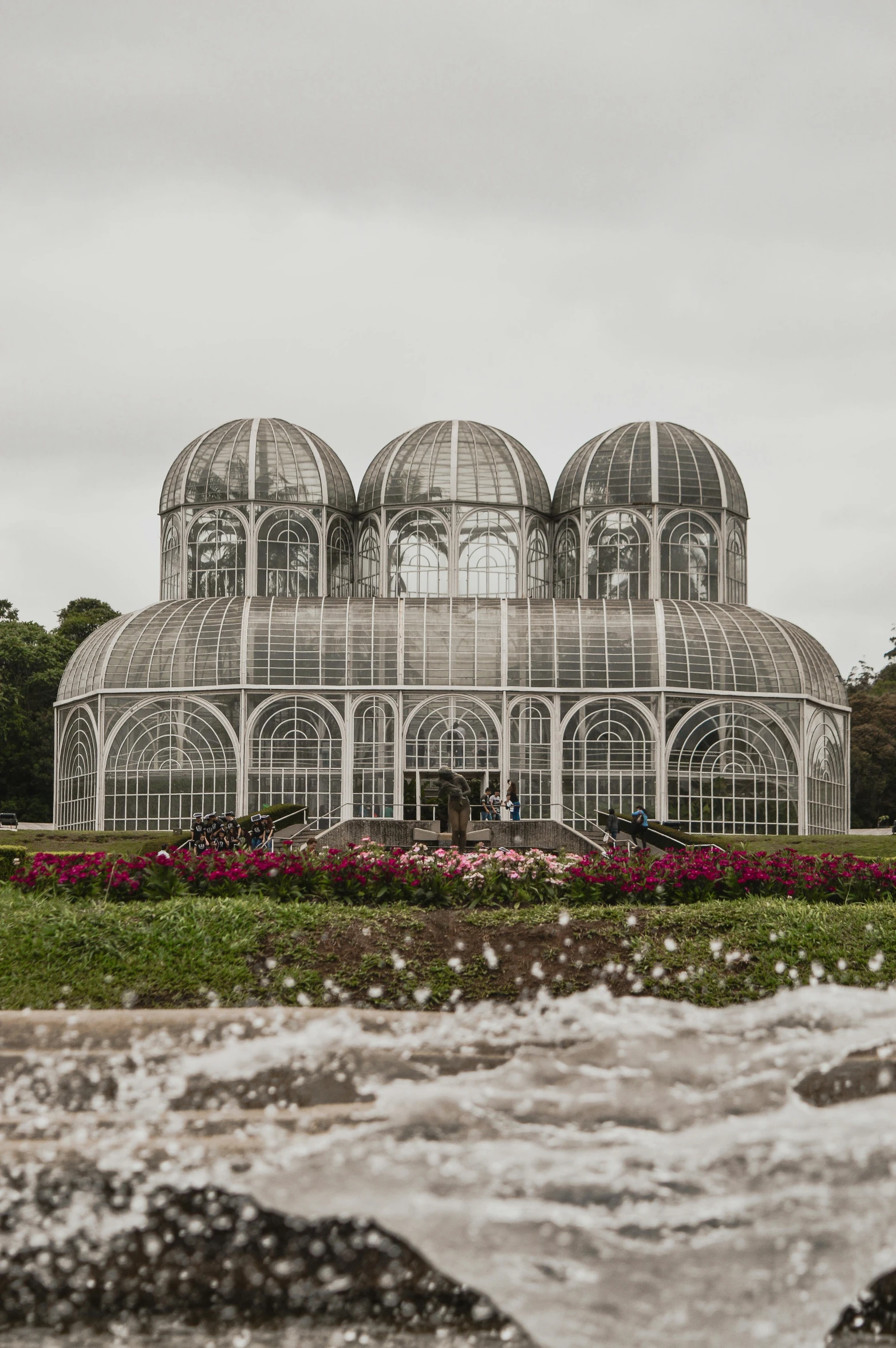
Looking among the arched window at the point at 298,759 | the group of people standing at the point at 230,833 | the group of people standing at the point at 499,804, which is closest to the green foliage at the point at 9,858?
the group of people standing at the point at 230,833

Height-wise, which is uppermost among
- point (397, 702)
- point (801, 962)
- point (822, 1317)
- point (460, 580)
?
point (460, 580)

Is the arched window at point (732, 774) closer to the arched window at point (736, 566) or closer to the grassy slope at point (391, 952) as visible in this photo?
the arched window at point (736, 566)

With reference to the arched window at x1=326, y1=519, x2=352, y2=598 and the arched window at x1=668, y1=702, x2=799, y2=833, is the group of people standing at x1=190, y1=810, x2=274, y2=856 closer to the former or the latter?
the arched window at x1=668, y1=702, x2=799, y2=833

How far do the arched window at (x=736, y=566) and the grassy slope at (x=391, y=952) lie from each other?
104 feet

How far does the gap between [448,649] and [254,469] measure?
10.2 metres

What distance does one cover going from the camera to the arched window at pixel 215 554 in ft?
136

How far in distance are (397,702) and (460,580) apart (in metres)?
7.09

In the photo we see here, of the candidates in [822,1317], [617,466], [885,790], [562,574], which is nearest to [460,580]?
[562,574]

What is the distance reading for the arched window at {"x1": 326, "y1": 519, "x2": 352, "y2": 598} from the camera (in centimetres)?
4231

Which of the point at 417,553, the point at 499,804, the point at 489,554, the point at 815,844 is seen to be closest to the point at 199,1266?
the point at 815,844

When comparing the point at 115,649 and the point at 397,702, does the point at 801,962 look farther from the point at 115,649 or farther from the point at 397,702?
the point at 115,649

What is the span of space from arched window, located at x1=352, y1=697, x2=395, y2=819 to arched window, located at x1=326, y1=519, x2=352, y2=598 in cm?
756

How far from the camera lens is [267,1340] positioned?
7.18 meters

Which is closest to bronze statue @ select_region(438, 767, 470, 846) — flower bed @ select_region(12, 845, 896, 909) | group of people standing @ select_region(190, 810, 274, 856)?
group of people standing @ select_region(190, 810, 274, 856)
